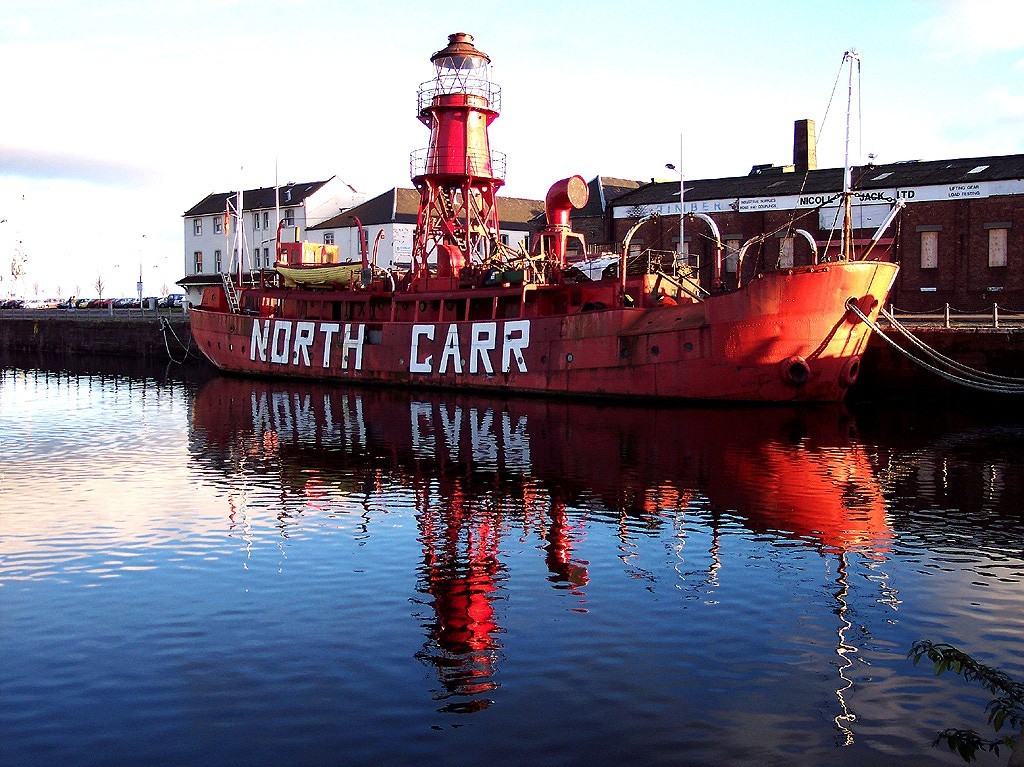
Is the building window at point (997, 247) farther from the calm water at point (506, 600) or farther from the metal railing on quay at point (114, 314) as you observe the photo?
the metal railing on quay at point (114, 314)

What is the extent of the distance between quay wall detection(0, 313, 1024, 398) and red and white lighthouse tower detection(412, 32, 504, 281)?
14.8m

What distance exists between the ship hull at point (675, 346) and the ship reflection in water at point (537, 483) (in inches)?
45.5

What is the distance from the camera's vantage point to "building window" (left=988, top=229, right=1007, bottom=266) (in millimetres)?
44844

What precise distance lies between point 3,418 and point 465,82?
67.7 feet

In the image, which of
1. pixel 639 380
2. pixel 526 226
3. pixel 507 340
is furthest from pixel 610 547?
pixel 526 226

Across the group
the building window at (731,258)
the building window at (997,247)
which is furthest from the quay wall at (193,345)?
the building window at (731,258)

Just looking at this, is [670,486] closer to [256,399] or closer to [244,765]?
[244,765]

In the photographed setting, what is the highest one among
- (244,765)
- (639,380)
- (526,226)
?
(526,226)

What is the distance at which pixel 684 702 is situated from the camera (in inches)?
370

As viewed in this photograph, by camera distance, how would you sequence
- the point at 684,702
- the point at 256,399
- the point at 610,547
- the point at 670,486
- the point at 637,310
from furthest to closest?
the point at 256,399, the point at 637,310, the point at 670,486, the point at 610,547, the point at 684,702

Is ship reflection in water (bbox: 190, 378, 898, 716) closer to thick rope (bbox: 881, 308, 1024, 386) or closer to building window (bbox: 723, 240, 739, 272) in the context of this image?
thick rope (bbox: 881, 308, 1024, 386)

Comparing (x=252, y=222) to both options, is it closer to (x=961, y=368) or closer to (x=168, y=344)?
(x=168, y=344)

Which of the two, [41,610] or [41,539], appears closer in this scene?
[41,610]

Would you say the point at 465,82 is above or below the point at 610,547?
above
